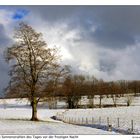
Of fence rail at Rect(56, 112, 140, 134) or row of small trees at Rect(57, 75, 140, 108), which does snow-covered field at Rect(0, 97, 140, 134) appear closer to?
fence rail at Rect(56, 112, 140, 134)

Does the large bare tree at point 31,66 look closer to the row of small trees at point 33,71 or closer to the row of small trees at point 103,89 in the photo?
the row of small trees at point 33,71

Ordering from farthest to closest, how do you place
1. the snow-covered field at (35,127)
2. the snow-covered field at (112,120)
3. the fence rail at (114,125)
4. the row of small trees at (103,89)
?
1. the row of small trees at (103,89)
2. the snow-covered field at (112,120)
3. the fence rail at (114,125)
4. the snow-covered field at (35,127)

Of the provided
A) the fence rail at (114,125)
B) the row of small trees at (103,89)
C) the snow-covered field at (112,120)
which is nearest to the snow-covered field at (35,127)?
the fence rail at (114,125)

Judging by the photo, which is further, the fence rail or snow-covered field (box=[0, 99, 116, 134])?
Answer: the fence rail

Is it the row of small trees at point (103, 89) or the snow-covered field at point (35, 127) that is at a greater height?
the row of small trees at point (103, 89)

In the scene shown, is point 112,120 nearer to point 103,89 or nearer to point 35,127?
point 35,127

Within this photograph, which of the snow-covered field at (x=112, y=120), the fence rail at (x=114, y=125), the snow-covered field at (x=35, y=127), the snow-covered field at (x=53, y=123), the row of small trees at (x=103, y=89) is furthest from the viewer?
the row of small trees at (x=103, y=89)

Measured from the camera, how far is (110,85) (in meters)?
84.4

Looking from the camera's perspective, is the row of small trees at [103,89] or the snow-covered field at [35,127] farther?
the row of small trees at [103,89]

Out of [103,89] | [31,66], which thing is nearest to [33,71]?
[31,66]

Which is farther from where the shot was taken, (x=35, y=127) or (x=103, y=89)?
(x=103, y=89)

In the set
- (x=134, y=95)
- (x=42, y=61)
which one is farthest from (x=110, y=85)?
(x=42, y=61)

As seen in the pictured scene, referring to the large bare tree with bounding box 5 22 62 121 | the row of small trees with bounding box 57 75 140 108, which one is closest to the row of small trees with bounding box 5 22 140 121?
the large bare tree with bounding box 5 22 62 121
